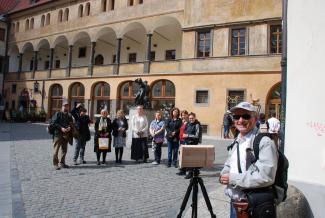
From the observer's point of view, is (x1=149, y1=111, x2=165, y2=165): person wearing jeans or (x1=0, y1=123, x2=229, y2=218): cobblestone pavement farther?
(x1=149, y1=111, x2=165, y2=165): person wearing jeans

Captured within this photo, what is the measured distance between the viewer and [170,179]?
27.1 feet

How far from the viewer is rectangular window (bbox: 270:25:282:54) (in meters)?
21.5

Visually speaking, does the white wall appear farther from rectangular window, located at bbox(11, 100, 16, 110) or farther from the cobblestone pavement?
rectangular window, located at bbox(11, 100, 16, 110)

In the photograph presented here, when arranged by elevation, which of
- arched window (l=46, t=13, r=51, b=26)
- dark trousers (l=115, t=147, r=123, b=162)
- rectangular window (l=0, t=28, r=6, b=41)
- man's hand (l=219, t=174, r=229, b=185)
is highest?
arched window (l=46, t=13, r=51, b=26)

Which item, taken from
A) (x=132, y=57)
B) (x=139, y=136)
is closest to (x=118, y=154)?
(x=139, y=136)

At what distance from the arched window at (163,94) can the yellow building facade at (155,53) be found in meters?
0.08

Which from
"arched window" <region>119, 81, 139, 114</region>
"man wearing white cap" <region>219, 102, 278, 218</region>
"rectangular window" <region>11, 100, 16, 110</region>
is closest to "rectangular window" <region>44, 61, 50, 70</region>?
"rectangular window" <region>11, 100, 16, 110</region>

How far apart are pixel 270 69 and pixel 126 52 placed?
1569 centimetres

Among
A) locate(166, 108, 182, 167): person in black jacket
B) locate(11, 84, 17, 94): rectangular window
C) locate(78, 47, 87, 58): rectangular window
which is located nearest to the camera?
locate(166, 108, 182, 167): person in black jacket

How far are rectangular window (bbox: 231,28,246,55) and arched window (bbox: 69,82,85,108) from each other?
618 inches

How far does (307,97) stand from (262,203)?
2.23m

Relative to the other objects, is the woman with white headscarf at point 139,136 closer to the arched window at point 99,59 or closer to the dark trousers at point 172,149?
the dark trousers at point 172,149

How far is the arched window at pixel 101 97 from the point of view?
30391 millimetres

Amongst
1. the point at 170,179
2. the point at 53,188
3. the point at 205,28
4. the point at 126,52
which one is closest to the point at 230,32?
the point at 205,28
